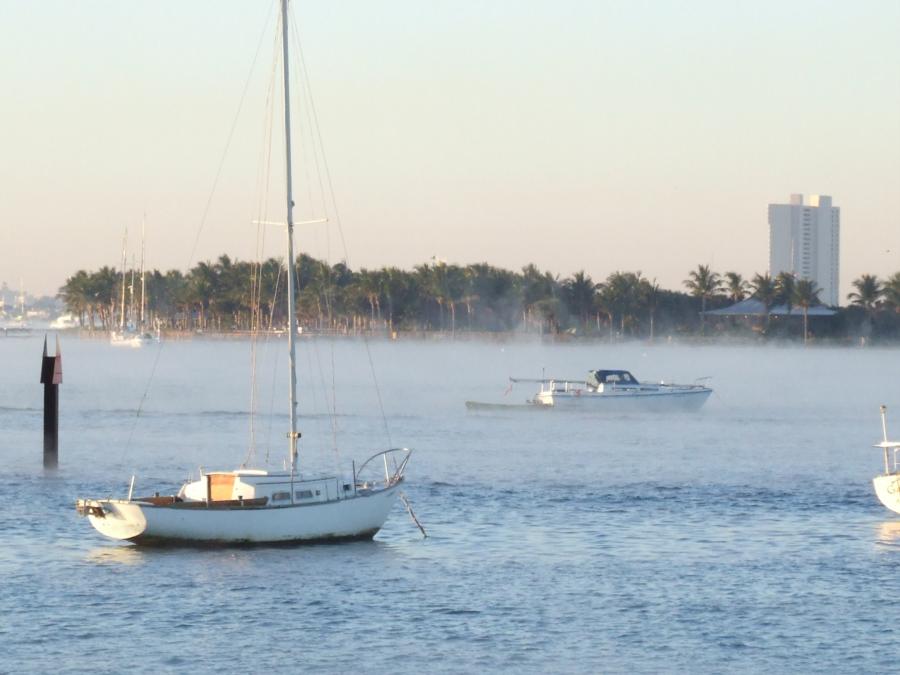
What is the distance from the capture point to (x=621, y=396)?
123 metres

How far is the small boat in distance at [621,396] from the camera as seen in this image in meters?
123

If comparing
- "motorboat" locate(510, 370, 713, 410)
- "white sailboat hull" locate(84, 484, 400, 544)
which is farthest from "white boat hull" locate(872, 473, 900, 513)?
"motorboat" locate(510, 370, 713, 410)

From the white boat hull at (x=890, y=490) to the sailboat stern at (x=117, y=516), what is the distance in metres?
27.4

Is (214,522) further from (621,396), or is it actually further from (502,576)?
(621,396)

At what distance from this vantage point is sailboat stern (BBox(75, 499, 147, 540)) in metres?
48.2

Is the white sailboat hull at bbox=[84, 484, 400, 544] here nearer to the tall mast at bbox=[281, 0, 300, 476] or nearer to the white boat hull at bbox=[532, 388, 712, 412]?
the tall mast at bbox=[281, 0, 300, 476]

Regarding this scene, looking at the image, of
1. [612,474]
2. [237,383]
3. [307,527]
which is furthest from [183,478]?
[237,383]

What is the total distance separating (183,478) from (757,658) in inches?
1623

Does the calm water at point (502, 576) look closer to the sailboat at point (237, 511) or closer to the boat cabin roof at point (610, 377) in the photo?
the sailboat at point (237, 511)

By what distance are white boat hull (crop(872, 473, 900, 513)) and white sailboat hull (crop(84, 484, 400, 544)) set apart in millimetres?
21280

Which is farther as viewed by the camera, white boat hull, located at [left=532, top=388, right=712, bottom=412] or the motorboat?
the motorboat

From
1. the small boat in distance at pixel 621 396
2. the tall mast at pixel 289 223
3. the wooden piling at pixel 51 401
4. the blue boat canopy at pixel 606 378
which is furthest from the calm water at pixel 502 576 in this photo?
the blue boat canopy at pixel 606 378

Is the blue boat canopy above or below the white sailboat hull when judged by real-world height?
above

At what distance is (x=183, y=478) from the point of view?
7369 centimetres
